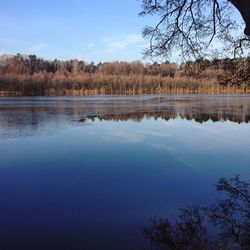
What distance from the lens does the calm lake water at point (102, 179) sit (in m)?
4.65

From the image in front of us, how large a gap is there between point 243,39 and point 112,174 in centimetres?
392

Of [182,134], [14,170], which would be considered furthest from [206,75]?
[182,134]

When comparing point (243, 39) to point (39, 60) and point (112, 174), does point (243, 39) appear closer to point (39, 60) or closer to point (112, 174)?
point (112, 174)

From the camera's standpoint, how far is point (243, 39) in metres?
4.62

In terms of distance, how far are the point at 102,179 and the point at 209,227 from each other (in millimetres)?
2942

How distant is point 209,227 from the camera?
15.0ft

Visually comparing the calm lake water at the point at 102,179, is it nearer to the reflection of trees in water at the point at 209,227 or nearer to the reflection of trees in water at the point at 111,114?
the reflection of trees in water at the point at 209,227

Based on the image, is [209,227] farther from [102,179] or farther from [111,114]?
[111,114]

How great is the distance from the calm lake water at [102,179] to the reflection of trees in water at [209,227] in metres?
0.20

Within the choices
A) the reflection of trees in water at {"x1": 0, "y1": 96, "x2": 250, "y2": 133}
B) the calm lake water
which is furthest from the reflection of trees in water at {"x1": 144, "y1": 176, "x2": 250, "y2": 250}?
the reflection of trees in water at {"x1": 0, "y1": 96, "x2": 250, "y2": 133}

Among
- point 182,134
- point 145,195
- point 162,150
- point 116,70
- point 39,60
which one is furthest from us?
point 39,60

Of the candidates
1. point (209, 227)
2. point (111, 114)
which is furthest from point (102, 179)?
point (111, 114)

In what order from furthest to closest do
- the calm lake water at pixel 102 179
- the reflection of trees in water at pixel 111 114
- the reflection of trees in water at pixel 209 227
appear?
the reflection of trees in water at pixel 111 114, the calm lake water at pixel 102 179, the reflection of trees in water at pixel 209 227

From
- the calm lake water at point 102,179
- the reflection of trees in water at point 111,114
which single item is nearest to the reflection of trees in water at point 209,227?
the calm lake water at point 102,179
